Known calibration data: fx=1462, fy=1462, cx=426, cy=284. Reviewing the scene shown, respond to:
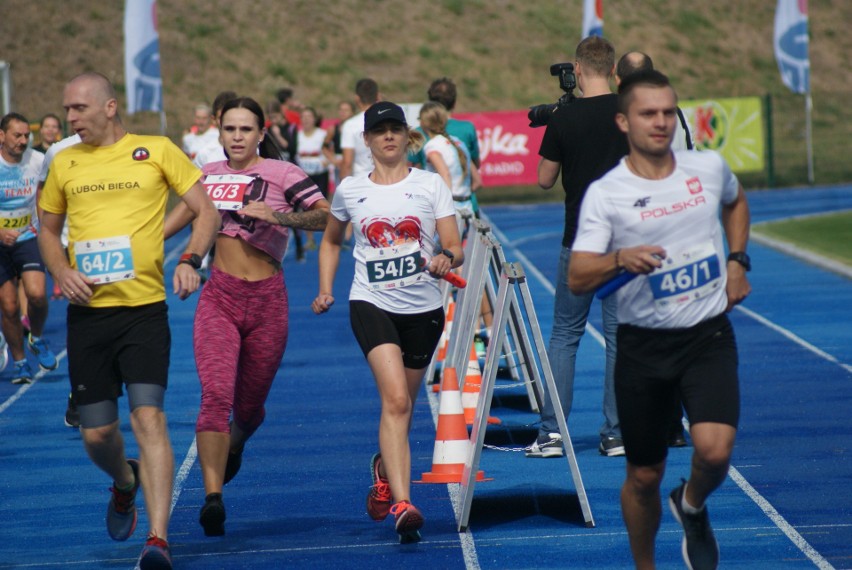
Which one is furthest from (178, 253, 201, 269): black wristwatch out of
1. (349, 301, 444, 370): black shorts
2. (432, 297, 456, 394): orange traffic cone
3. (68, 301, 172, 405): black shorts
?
(432, 297, 456, 394): orange traffic cone

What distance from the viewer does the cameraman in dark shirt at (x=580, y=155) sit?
807 centimetres

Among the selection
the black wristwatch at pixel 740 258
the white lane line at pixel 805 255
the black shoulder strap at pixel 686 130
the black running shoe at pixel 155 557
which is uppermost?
the black shoulder strap at pixel 686 130

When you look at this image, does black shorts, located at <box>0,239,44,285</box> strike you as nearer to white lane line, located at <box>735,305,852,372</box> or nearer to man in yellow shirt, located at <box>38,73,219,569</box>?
man in yellow shirt, located at <box>38,73,219,569</box>

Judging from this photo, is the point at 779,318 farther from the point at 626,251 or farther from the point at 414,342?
the point at 626,251

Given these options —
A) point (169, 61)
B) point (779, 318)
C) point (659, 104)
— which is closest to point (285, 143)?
point (779, 318)

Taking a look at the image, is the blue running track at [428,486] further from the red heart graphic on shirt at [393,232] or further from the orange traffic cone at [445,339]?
the red heart graphic on shirt at [393,232]

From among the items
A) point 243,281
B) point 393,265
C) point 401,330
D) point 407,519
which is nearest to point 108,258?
point 243,281

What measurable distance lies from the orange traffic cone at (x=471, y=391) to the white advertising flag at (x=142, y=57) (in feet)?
56.3

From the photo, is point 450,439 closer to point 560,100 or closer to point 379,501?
point 379,501

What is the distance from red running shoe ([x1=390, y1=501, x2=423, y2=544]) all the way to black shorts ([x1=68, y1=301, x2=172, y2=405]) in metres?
1.20

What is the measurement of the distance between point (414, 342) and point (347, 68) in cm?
4522

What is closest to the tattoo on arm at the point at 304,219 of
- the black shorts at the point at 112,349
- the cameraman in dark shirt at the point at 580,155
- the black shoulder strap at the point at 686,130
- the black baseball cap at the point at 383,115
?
the black baseball cap at the point at 383,115

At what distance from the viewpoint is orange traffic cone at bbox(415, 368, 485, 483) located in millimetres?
8031

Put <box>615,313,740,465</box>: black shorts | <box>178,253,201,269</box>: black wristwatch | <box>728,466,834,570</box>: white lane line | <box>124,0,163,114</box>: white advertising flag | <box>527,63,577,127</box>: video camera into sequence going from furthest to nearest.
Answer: <box>124,0,163,114</box>: white advertising flag → <box>527,63,577,127</box>: video camera → <box>178,253,201,269</box>: black wristwatch → <box>728,466,834,570</box>: white lane line → <box>615,313,740,465</box>: black shorts
